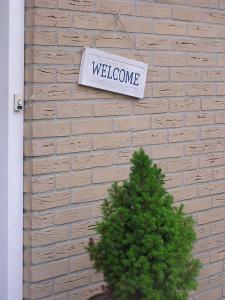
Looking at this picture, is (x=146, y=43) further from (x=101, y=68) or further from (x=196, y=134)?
(x=196, y=134)

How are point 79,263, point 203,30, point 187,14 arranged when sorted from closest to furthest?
point 79,263, point 187,14, point 203,30

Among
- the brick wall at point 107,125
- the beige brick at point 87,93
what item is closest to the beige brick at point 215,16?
the brick wall at point 107,125

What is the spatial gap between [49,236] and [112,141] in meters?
0.73

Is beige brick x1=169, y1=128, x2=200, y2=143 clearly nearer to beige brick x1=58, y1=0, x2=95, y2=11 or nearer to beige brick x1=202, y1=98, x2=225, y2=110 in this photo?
beige brick x1=202, y1=98, x2=225, y2=110

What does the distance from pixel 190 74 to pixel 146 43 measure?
51 cm

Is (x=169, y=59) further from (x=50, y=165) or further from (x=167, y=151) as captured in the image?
(x=50, y=165)

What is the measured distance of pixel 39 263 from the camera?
158 inches

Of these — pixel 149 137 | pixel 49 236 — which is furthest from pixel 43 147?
pixel 149 137

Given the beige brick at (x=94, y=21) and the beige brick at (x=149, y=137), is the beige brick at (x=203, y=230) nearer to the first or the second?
the beige brick at (x=149, y=137)

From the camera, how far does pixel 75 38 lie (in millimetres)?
4152

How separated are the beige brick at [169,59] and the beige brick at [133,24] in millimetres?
180

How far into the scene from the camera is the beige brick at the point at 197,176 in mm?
4996

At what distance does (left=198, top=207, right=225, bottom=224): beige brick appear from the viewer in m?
5.16

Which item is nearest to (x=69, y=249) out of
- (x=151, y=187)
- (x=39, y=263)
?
(x=39, y=263)
